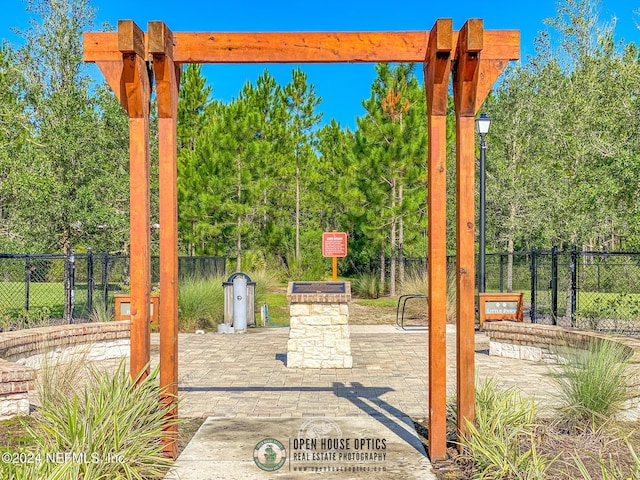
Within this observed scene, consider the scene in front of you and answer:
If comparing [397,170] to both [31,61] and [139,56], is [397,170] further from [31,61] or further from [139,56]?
[139,56]

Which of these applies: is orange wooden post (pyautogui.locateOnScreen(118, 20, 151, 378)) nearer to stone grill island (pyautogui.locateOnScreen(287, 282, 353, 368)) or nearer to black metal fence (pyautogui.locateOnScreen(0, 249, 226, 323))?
stone grill island (pyautogui.locateOnScreen(287, 282, 353, 368))

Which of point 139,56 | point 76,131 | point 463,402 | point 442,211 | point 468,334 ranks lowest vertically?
point 463,402

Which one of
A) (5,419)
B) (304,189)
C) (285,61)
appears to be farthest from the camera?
(304,189)

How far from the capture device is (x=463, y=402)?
4.86m

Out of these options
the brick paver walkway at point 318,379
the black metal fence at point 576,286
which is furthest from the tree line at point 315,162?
the brick paver walkway at point 318,379

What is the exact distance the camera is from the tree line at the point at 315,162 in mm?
14312

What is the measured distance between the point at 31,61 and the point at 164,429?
48.1ft

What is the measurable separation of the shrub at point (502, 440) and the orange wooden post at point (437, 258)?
237 millimetres

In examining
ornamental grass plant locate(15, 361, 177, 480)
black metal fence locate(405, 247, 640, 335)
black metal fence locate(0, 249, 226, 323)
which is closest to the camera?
ornamental grass plant locate(15, 361, 177, 480)

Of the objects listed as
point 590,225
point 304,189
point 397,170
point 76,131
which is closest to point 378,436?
point 76,131

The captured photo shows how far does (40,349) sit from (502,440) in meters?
6.45

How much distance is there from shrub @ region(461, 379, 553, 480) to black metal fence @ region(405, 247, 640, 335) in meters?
6.55

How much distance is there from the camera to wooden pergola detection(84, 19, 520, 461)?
4.82m

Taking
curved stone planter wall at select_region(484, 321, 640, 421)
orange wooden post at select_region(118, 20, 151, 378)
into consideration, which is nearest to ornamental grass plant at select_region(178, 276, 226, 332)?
curved stone planter wall at select_region(484, 321, 640, 421)
